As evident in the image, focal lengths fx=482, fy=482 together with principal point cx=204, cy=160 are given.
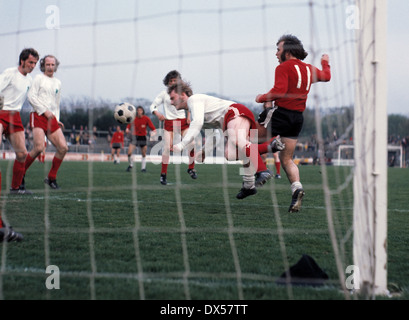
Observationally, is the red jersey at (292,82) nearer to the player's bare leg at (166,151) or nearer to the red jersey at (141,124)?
the player's bare leg at (166,151)

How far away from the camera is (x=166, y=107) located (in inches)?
365

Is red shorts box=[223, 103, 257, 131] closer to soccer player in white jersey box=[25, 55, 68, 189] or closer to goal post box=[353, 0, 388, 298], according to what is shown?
goal post box=[353, 0, 388, 298]

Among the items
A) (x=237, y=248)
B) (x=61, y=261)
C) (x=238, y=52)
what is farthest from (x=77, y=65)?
(x=237, y=248)

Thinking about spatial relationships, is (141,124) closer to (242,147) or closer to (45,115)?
(45,115)

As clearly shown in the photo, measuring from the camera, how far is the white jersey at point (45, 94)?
669 centimetres

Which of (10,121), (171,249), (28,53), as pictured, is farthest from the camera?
(10,121)

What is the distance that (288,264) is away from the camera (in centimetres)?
301

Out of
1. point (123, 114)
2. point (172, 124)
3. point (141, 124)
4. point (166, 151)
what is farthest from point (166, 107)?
point (141, 124)

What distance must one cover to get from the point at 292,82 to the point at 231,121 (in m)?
0.75

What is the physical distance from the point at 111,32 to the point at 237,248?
70.7 inches

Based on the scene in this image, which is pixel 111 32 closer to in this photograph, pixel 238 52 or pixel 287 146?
pixel 238 52

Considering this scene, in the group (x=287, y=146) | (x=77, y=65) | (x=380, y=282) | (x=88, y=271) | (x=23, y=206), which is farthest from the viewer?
(x=23, y=206)

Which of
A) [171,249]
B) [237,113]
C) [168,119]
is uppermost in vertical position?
[168,119]
